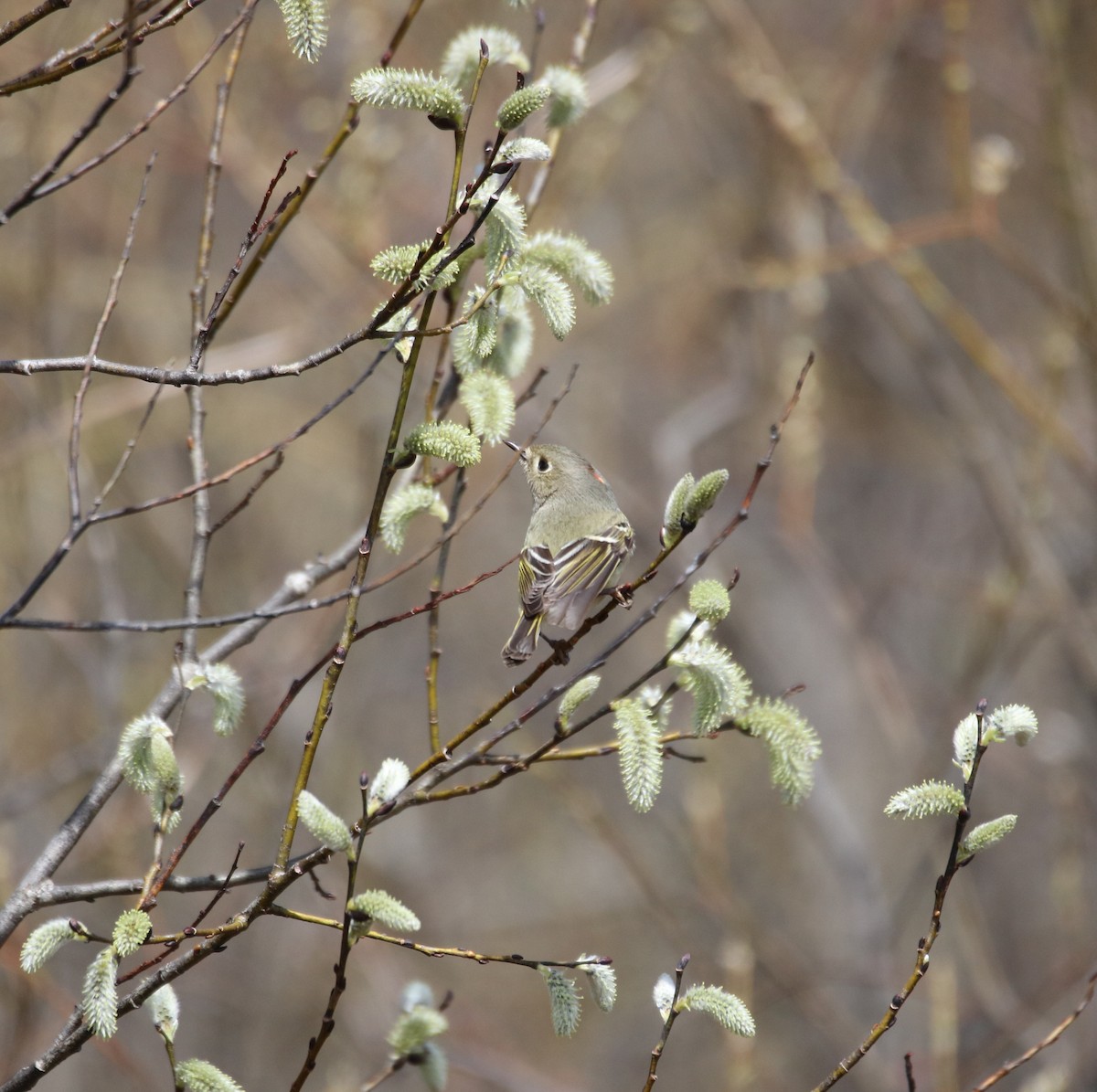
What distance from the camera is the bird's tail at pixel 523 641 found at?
7.71 feet

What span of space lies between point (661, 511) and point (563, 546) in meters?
2.77

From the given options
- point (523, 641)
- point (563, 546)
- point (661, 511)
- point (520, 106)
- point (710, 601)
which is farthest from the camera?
point (661, 511)

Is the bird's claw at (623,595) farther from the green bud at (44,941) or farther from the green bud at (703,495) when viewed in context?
the green bud at (44,941)

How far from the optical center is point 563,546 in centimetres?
286

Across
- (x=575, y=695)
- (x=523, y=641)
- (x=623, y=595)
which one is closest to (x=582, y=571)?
(x=523, y=641)

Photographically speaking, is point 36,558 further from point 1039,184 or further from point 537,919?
point 1039,184

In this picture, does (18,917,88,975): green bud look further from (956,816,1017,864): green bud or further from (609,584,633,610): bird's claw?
(956,816,1017,864): green bud

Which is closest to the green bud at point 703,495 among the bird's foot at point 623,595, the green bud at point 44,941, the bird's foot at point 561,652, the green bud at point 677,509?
the green bud at point 677,509

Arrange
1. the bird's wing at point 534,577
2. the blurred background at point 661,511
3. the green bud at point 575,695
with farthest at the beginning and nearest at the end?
the blurred background at point 661,511 → the bird's wing at point 534,577 → the green bud at point 575,695

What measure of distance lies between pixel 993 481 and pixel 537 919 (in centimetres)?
463

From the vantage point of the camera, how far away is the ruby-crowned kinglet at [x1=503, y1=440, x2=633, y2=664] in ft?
7.89

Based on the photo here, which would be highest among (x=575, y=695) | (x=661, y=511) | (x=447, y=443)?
(x=661, y=511)

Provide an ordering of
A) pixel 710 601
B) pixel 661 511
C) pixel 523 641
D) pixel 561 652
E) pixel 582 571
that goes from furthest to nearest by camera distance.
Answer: pixel 661 511
pixel 582 571
pixel 523 641
pixel 561 652
pixel 710 601

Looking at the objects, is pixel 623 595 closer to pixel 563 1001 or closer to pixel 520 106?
pixel 563 1001
